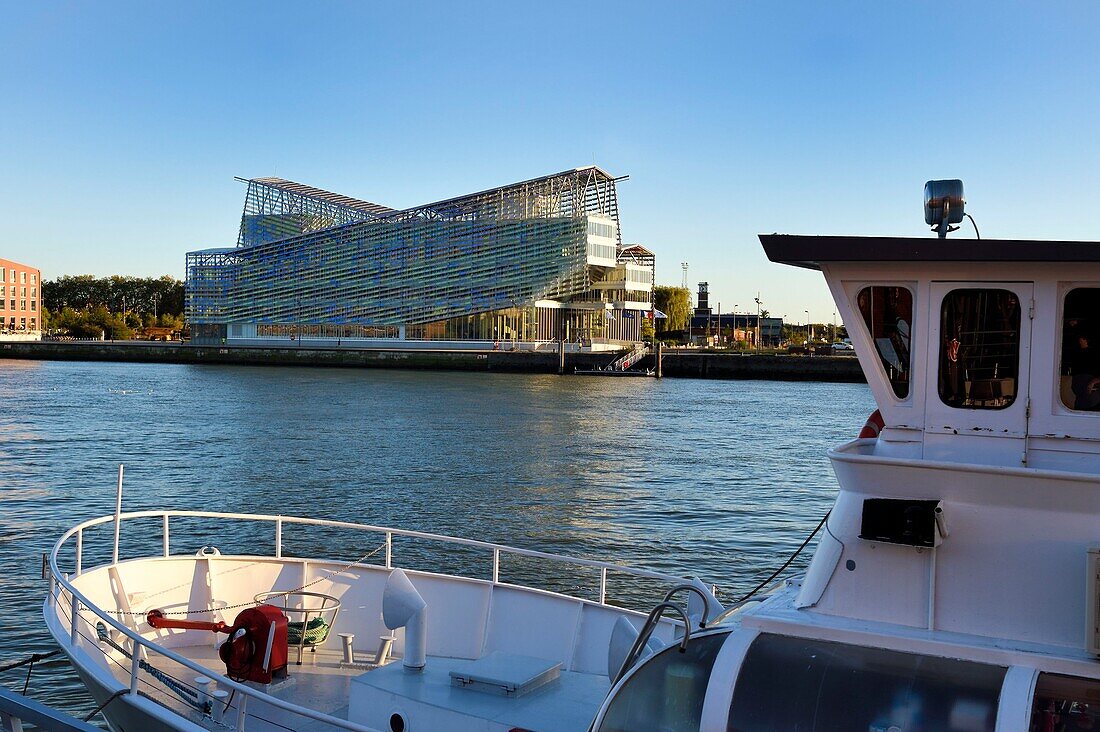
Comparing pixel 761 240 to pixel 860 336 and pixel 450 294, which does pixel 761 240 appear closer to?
pixel 860 336

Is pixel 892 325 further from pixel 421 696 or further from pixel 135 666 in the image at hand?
pixel 135 666

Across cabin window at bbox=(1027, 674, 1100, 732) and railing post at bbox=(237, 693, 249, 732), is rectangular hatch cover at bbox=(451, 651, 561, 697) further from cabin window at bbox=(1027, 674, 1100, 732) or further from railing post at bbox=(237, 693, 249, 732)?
cabin window at bbox=(1027, 674, 1100, 732)

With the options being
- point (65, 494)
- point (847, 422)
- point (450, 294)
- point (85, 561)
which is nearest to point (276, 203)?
point (450, 294)

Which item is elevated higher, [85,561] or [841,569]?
[841,569]

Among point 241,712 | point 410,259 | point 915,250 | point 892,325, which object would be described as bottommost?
point 241,712

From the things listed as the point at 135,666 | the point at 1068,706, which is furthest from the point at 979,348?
the point at 135,666

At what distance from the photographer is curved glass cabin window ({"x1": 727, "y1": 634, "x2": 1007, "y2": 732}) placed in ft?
Answer: 16.9

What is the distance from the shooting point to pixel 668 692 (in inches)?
227

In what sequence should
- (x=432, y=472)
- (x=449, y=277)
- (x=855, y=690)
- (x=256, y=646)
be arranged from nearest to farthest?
(x=855, y=690)
(x=256, y=646)
(x=432, y=472)
(x=449, y=277)

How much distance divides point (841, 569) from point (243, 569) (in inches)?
305

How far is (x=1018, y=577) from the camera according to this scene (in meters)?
5.48

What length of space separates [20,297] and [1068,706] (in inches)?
7729

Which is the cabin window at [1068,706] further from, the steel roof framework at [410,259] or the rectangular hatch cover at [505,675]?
the steel roof framework at [410,259]

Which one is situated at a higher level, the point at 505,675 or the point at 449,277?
the point at 449,277
